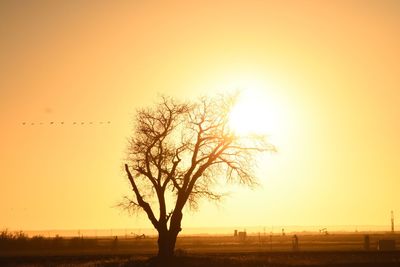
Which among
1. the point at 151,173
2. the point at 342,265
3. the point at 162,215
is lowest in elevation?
the point at 342,265

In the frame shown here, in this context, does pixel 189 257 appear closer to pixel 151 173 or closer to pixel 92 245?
pixel 151 173

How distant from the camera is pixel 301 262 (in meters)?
39.0

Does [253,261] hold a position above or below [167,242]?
below

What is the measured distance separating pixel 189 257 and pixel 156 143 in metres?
8.70

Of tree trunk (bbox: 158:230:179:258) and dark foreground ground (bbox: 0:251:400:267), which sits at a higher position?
tree trunk (bbox: 158:230:179:258)

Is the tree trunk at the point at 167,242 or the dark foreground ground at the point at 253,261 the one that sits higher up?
the tree trunk at the point at 167,242

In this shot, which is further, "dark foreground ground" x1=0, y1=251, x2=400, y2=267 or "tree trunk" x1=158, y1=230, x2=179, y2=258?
"tree trunk" x1=158, y1=230, x2=179, y2=258

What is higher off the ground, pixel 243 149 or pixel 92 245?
pixel 243 149

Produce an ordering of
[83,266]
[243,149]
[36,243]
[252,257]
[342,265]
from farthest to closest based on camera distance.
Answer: [36,243] → [243,149] → [252,257] → [83,266] → [342,265]

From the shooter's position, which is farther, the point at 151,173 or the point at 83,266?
the point at 151,173

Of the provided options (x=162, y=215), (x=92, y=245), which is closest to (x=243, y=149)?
(x=162, y=215)

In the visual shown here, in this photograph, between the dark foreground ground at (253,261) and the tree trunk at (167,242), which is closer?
the dark foreground ground at (253,261)

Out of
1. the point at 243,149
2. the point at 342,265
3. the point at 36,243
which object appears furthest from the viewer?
the point at 36,243

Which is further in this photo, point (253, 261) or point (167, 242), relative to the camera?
point (167, 242)
